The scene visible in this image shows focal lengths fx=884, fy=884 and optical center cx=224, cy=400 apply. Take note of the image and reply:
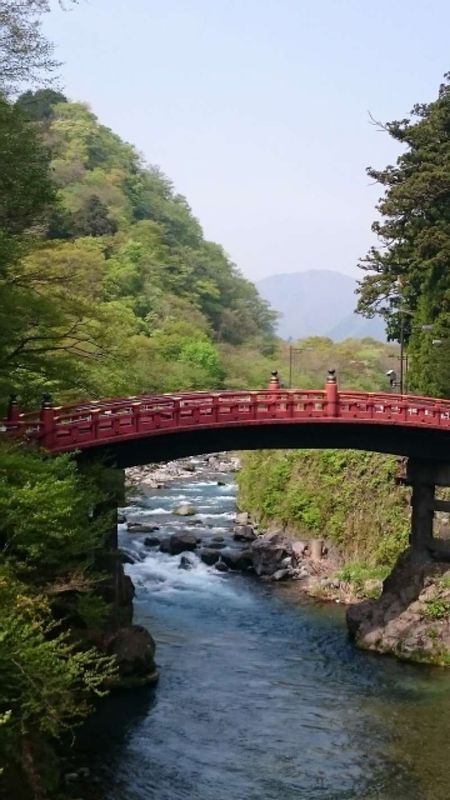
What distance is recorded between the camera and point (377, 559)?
1665 inches

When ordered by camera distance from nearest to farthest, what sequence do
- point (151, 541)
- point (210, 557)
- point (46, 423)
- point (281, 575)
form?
point (46, 423)
point (281, 575)
point (210, 557)
point (151, 541)

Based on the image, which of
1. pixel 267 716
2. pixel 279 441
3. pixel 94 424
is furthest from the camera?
pixel 279 441

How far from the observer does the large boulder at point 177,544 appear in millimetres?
47531

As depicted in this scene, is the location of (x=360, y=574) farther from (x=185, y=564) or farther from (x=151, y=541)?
(x=151, y=541)

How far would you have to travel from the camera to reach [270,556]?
147ft

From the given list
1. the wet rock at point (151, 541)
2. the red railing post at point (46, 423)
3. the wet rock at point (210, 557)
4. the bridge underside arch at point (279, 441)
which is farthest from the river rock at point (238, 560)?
the red railing post at point (46, 423)

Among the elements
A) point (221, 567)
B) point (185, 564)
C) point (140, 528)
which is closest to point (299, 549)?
point (221, 567)

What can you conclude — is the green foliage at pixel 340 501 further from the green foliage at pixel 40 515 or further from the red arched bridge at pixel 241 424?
the green foliage at pixel 40 515

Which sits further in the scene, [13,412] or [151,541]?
[151,541]

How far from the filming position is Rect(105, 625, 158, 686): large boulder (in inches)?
1147

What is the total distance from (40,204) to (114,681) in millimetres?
15682

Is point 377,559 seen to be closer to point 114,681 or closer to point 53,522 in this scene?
point 114,681

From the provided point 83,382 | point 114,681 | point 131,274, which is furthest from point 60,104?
point 114,681

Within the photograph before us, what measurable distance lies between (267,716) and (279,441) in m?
11.3
